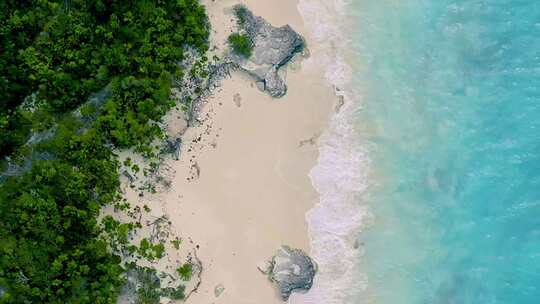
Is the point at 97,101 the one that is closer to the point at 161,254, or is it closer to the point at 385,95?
the point at 161,254

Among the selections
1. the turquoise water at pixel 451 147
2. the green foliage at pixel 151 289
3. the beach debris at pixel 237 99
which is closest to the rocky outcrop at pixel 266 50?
the beach debris at pixel 237 99

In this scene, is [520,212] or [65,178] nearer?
[65,178]

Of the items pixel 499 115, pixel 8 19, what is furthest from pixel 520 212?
pixel 8 19

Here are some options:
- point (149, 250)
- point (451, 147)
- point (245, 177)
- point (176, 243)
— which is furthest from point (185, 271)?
point (451, 147)

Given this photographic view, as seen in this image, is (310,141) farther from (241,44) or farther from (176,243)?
(176,243)

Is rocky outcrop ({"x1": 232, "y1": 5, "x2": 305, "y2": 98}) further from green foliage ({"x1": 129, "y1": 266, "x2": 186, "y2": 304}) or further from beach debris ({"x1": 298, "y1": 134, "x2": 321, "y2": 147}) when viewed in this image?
green foliage ({"x1": 129, "y1": 266, "x2": 186, "y2": 304})

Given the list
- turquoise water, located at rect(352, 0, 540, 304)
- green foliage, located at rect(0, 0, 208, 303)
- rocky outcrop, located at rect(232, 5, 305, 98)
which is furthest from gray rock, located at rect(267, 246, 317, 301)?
rocky outcrop, located at rect(232, 5, 305, 98)

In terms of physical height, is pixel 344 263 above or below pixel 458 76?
below
